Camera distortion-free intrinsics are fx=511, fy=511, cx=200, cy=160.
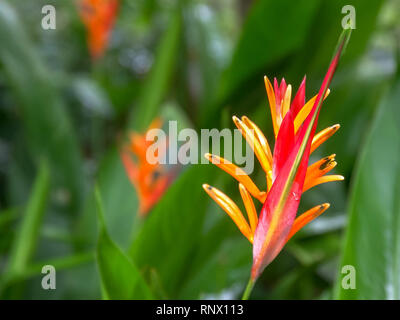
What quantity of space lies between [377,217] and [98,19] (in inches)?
25.1

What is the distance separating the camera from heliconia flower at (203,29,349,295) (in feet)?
0.60

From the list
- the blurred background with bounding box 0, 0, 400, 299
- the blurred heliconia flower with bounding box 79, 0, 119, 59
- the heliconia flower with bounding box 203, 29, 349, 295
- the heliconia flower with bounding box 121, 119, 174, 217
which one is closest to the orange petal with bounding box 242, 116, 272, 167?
the heliconia flower with bounding box 203, 29, 349, 295

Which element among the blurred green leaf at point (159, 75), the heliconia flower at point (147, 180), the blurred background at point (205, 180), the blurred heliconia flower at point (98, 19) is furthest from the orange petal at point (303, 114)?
the blurred heliconia flower at point (98, 19)

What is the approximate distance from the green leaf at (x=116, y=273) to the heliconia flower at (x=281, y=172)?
0.29ft

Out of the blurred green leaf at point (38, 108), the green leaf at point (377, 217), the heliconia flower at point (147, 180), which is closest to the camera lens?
the green leaf at point (377, 217)

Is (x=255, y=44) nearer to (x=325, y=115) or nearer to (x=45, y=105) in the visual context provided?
(x=325, y=115)

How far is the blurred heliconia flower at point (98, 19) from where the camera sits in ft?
2.72

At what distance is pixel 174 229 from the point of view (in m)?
0.37

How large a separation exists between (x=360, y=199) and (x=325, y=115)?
0.17 meters

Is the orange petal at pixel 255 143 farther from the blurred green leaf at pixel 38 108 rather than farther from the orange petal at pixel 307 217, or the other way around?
the blurred green leaf at pixel 38 108

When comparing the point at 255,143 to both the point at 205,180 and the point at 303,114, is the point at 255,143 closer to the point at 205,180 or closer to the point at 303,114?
the point at 303,114

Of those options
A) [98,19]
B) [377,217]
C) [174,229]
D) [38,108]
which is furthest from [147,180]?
[98,19]

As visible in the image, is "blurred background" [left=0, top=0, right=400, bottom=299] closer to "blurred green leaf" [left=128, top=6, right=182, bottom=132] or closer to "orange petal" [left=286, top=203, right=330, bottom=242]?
"blurred green leaf" [left=128, top=6, right=182, bottom=132]
